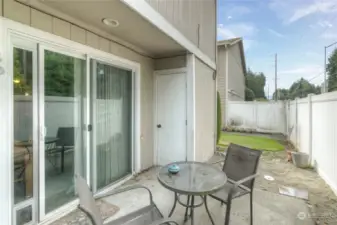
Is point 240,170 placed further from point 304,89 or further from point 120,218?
point 304,89

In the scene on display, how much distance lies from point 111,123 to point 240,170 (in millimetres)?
2276

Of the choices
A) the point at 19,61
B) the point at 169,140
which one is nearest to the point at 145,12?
the point at 19,61

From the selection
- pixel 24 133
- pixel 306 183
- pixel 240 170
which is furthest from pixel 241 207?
pixel 24 133

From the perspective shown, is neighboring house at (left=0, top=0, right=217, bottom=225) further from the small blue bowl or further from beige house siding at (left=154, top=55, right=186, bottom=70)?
the small blue bowl

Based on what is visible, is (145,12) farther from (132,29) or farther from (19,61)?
(19,61)

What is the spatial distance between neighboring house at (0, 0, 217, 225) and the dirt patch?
5.29 feet

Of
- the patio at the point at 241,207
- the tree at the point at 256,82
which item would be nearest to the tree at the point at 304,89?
the tree at the point at 256,82

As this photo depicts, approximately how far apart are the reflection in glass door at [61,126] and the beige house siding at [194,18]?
4.78ft

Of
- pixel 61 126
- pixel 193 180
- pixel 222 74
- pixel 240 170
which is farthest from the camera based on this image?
pixel 222 74

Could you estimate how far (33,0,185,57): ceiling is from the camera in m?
2.46

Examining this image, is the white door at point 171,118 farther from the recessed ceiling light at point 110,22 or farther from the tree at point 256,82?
the tree at point 256,82

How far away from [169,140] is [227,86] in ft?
28.4

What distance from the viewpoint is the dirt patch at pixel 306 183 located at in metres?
2.90

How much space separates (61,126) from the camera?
9.33 ft
